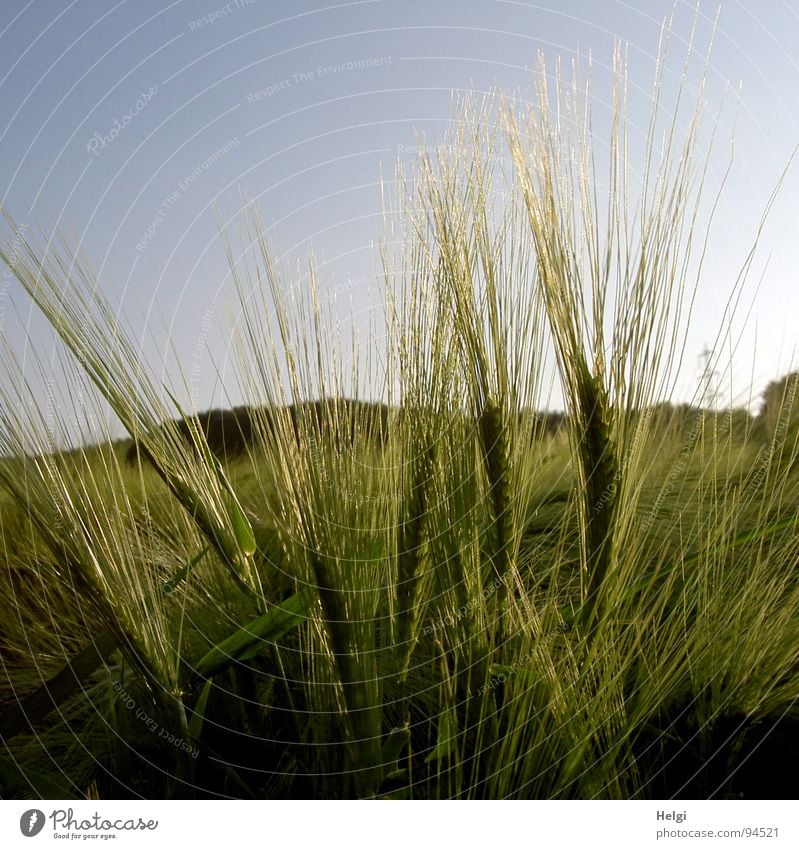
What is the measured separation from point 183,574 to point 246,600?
0.19ft

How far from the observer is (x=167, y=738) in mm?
495

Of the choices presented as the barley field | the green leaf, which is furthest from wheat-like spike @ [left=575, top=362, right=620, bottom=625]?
the green leaf

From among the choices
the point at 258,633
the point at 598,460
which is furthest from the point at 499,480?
the point at 258,633

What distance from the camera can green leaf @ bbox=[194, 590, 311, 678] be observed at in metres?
0.50

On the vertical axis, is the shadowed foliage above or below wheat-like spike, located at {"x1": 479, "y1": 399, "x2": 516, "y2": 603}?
above

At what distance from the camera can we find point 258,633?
0.50 m

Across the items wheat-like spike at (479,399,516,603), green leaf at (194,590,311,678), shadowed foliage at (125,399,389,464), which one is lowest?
green leaf at (194,590,311,678)

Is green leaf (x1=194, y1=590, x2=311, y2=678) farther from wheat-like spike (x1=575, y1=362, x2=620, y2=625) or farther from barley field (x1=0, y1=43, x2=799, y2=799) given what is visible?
wheat-like spike (x1=575, y1=362, x2=620, y2=625)

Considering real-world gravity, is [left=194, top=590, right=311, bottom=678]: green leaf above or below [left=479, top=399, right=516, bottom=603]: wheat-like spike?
below

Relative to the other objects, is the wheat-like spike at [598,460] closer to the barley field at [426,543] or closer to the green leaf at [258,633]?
the barley field at [426,543]

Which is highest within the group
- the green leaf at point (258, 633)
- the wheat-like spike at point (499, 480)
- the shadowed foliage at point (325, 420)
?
the shadowed foliage at point (325, 420)

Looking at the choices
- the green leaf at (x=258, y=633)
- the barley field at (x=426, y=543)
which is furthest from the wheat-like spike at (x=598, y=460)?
the green leaf at (x=258, y=633)

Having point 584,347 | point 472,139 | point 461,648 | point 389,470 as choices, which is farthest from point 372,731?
point 472,139

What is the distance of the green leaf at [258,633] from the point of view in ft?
1.62
